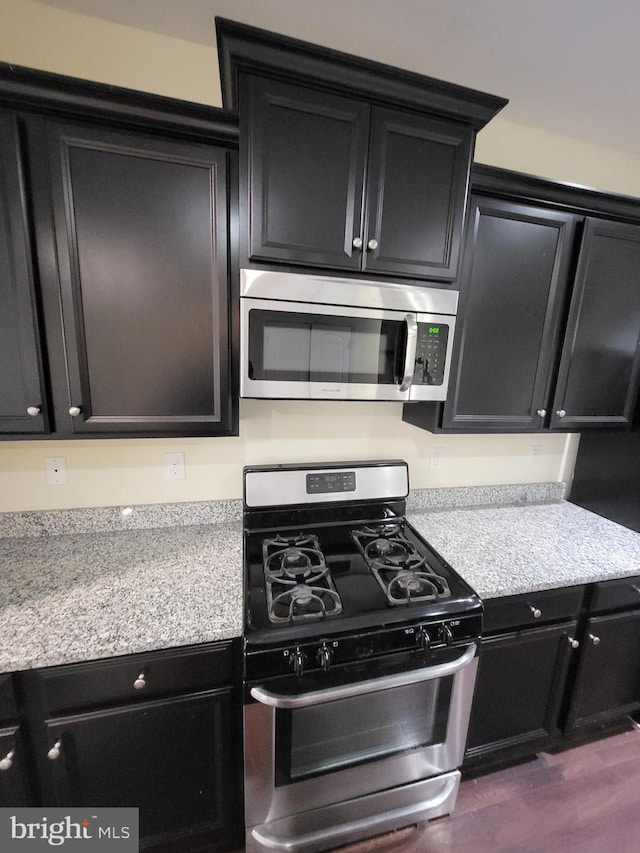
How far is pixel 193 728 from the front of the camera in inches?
40.1

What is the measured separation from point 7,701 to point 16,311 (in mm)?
1013

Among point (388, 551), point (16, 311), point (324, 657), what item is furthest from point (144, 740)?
point (16, 311)

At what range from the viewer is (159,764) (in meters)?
1.01

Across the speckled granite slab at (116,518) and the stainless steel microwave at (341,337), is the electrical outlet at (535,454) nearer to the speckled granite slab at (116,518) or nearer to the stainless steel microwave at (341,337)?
the stainless steel microwave at (341,337)

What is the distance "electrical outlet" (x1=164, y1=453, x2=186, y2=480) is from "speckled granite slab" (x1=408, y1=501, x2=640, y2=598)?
3.53ft

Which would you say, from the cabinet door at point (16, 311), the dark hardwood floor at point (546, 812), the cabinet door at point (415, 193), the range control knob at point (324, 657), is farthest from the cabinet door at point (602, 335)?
the cabinet door at point (16, 311)

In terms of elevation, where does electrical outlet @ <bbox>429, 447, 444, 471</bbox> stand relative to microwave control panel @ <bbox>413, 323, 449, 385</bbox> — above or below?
below

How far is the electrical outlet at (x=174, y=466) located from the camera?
4.83 feet

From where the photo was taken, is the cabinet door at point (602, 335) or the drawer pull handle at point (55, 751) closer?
the drawer pull handle at point (55, 751)

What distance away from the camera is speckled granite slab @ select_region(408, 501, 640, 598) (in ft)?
4.16

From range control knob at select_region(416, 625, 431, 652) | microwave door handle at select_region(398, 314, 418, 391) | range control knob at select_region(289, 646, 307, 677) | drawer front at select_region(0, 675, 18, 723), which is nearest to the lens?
drawer front at select_region(0, 675, 18, 723)

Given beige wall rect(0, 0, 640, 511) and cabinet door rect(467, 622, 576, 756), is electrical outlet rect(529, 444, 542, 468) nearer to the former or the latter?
beige wall rect(0, 0, 640, 511)

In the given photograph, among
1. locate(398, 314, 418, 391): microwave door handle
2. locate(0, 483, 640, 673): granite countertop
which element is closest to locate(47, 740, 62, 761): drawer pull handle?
locate(0, 483, 640, 673): granite countertop

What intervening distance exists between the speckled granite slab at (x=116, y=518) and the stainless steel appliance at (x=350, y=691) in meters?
0.27
